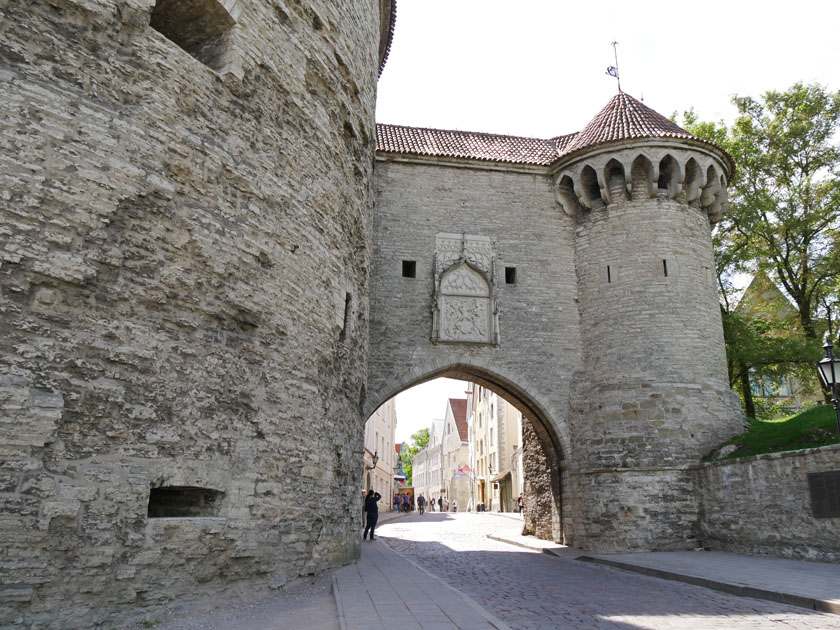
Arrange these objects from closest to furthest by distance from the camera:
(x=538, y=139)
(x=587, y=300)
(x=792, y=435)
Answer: (x=792, y=435) < (x=587, y=300) < (x=538, y=139)

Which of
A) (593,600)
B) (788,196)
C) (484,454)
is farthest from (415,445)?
(593,600)

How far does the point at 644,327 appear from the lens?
43.6 feet

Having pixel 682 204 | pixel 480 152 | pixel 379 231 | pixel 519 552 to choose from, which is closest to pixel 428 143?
pixel 480 152

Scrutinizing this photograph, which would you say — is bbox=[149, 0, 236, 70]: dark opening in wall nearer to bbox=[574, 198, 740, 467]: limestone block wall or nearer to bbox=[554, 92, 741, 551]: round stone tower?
bbox=[554, 92, 741, 551]: round stone tower

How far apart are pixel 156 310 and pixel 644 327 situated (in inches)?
396

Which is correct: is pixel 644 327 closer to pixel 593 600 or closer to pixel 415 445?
pixel 593 600

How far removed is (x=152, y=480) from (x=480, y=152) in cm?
1165

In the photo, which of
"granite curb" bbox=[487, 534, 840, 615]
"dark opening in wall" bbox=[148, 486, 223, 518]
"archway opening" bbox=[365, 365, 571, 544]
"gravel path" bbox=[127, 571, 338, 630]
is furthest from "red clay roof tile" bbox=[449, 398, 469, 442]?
"dark opening in wall" bbox=[148, 486, 223, 518]

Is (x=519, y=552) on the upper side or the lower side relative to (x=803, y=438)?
lower

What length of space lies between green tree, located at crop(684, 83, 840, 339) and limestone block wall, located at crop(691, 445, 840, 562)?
7.85 m

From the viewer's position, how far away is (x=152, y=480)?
592cm

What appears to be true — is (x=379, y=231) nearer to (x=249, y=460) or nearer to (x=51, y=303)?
(x=249, y=460)

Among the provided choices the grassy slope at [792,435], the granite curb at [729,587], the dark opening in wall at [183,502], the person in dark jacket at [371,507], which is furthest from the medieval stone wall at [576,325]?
the dark opening in wall at [183,502]

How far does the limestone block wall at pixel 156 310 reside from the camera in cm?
522
